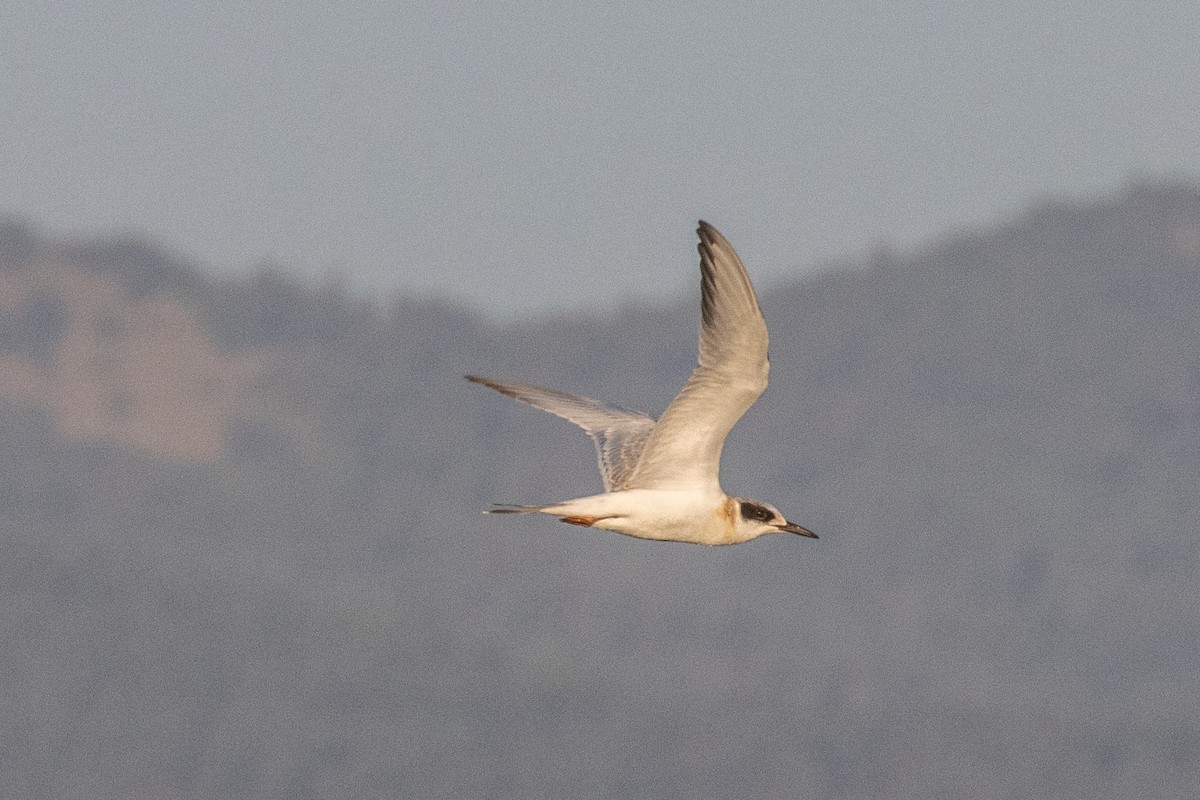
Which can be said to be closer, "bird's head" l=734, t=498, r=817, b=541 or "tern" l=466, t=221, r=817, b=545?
"tern" l=466, t=221, r=817, b=545

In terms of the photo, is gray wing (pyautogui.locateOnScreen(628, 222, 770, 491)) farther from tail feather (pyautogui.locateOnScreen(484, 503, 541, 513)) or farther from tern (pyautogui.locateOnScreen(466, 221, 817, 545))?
tail feather (pyautogui.locateOnScreen(484, 503, 541, 513))

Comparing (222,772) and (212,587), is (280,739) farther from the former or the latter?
(212,587)

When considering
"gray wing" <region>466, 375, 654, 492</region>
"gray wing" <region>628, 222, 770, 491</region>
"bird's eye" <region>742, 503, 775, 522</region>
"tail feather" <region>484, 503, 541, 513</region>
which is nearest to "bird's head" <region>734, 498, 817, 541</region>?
"bird's eye" <region>742, 503, 775, 522</region>

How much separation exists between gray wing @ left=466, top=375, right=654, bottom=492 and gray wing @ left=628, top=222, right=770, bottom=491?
1.84 feet

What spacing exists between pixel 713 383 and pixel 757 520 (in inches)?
90.4

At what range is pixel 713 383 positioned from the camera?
67.9 feet

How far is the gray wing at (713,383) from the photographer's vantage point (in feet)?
63.2

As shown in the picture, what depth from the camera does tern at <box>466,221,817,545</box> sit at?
770 inches

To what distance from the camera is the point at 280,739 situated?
155875 mm

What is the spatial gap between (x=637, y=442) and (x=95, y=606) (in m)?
155

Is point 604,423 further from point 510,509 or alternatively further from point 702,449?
point 510,509

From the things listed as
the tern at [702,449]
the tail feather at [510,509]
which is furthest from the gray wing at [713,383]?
the tail feather at [510,509]

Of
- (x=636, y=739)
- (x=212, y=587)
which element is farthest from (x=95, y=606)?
(x=636, y=739)

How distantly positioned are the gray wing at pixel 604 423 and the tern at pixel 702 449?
2 centimetres
